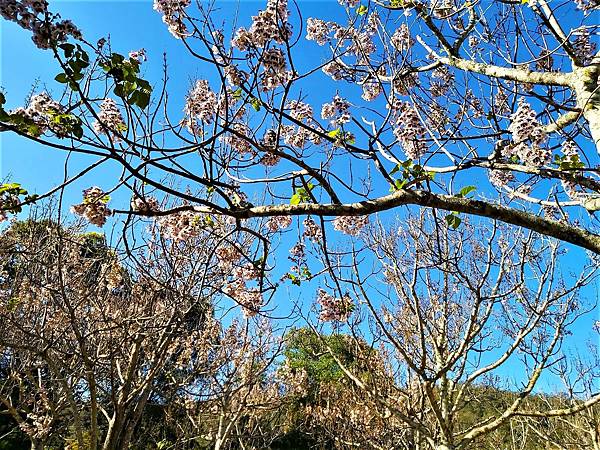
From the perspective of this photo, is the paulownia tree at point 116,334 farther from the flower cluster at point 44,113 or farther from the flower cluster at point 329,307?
A: the flower cluster at point 44,113

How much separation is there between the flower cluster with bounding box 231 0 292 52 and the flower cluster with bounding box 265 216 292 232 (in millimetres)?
2025

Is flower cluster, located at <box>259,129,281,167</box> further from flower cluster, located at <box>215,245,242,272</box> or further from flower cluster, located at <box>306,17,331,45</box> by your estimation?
flower cluster, located at <box>306,17,331,45</box>

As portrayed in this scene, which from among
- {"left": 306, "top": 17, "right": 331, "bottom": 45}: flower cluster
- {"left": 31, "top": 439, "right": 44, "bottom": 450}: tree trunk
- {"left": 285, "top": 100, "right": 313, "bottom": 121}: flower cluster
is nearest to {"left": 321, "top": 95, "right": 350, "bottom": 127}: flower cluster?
{"left": 285, "top": 100, "right": 313, "bottom": 121}: flower cluster

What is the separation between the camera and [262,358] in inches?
346

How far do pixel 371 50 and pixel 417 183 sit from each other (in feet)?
9.13

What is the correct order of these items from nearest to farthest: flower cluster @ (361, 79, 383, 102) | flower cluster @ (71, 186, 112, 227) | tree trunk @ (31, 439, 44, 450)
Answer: flower cluster @ (71, 186, 112, 227)
flower cluster @ (361, 79, 383, 102)
tree trunk @ (31, 439, 44, 450)

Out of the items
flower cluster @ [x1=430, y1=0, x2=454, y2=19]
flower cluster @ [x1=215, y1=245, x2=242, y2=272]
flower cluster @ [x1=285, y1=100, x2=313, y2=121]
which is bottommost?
flower cluster @ [x1=215, y1=245, x2=242, y2=272]

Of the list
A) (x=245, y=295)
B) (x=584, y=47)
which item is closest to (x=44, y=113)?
(x=245, y=295)

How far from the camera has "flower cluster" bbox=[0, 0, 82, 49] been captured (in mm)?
1759

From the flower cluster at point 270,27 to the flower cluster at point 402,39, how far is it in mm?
1767

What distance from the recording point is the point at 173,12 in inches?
115

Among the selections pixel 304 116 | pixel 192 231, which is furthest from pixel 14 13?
pixel 304 116

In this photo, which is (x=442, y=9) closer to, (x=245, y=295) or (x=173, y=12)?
(x=173, y=12)

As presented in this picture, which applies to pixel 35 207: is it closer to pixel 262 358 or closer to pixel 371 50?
pixel 262 358
